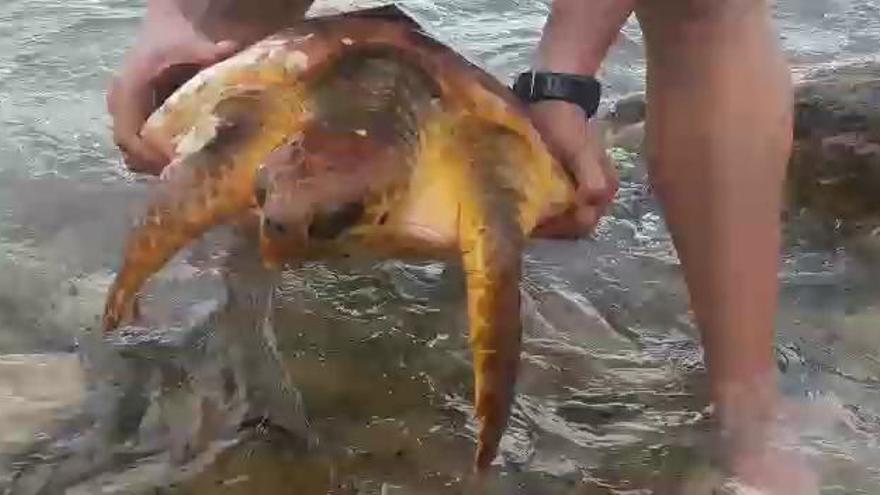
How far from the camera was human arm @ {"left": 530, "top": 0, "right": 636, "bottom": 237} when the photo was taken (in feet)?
5.43

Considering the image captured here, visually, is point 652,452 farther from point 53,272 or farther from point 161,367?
point 53,272

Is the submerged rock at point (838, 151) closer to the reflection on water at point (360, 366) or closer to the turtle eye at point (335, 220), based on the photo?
the reflection on water at point (360, 366)

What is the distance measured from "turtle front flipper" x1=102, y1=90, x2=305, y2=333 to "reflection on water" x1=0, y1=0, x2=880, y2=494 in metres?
0.30

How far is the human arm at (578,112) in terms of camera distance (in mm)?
1656

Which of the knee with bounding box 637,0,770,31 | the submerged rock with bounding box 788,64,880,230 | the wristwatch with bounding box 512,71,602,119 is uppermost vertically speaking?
the knee with bounding box 637,0,770,31

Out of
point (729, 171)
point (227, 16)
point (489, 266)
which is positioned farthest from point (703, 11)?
point (227, 16)

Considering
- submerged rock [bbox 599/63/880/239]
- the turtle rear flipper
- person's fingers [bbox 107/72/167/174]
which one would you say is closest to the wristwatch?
the turtle rear flipper

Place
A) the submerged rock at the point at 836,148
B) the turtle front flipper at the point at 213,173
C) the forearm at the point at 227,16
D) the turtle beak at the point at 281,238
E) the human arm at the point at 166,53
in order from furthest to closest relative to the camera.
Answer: the submerged rock at the point at 836,148, the forearm at the point at 227,16, the human arm at the point at 166,53, the turtle front flipper at the point at 213,173, the turtle beak at the point at 281,238

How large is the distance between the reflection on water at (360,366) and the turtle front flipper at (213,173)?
297mm

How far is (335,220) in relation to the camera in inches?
54.0

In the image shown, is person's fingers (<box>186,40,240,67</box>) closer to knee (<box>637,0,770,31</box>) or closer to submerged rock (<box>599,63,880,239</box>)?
knee (<box>637,0,770,31</box>)

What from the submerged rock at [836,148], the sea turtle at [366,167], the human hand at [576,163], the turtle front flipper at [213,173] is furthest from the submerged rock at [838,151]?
the turtle front flipper at [213,173]

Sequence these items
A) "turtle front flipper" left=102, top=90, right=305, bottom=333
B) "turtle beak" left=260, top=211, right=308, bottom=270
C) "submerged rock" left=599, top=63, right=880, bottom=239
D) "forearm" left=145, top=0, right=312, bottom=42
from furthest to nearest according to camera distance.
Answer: "submerged rock" left=599, top=63, right=880, bottom=239, "forearm" left=145, top=0, right=312, bottom=42, "turtle front flipper" left=102, top=90, right=305, bottom=333, "turtle beak" left=260, top=211, right=308, bottom=270

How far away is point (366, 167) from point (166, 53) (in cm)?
48
